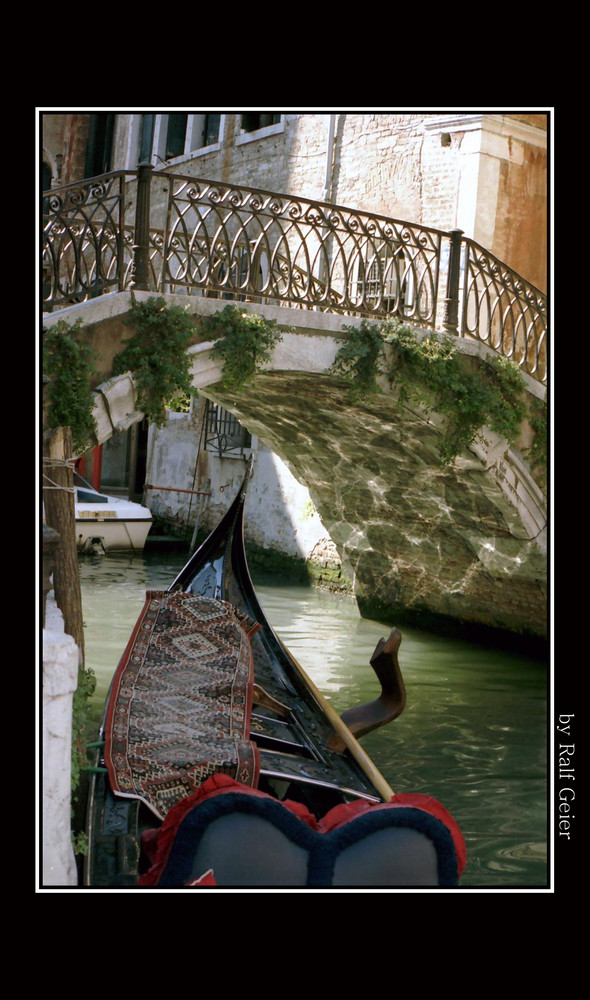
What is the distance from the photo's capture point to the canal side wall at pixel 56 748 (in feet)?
7.50

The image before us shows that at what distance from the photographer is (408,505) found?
803 cm

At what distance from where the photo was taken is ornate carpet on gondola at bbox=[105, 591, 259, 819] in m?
3.40

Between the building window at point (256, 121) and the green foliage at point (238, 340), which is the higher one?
the building window at point (256, 121)

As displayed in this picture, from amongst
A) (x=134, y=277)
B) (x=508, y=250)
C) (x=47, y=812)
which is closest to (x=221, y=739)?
(x=47, y=812)

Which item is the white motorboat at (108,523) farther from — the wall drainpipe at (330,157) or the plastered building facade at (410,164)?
the wall drainpipe at (330,157)

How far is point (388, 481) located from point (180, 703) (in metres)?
4.20

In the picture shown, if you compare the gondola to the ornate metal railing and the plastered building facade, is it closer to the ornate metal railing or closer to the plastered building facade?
the ornate metal railing

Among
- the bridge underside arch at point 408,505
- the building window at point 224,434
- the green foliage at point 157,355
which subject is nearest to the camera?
the green foliage at point 157,355

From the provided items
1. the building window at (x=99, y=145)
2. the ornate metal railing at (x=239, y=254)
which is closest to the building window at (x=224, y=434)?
the building window at (x=99, y=145)

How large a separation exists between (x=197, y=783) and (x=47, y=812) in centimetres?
111

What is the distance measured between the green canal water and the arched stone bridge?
0.40 meters

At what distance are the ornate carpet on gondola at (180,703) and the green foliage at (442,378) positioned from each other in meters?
1.70

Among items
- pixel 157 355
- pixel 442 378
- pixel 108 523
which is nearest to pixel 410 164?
pixel 442 378

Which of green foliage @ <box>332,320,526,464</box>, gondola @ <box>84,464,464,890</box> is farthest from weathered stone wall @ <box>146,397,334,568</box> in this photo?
gondola @ <box>84,464,464,890</box>
